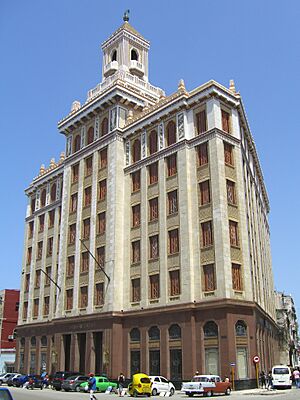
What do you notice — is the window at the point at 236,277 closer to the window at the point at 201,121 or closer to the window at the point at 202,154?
the window at the point at 202,154

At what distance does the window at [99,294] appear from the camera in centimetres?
4791

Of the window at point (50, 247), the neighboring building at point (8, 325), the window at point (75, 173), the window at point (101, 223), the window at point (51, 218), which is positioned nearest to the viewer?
the window at point (101, 223)

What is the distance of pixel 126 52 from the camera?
61.9m

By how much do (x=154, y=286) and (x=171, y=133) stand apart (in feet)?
52.5

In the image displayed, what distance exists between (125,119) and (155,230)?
15954mm

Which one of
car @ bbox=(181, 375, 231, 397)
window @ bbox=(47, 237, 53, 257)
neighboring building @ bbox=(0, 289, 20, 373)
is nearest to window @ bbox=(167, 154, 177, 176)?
car @ bbox=(181, 375, 231, 397)

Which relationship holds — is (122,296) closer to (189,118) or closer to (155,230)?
(155,230)

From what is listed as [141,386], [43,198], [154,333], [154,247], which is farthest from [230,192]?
[43,198]

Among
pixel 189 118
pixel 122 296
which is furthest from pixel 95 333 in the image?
pixel 189 118

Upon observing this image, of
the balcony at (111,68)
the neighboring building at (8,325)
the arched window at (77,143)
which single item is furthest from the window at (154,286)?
the neighboring building at (8,325)

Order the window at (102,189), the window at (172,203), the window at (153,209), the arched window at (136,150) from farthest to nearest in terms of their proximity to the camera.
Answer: the window at (102,189) < the arched window at (136,150) < the window at (153,209) < the window at (172,203)

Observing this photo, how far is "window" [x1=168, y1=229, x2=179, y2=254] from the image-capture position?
43.0 meters

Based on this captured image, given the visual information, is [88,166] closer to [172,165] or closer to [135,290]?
[172,165]

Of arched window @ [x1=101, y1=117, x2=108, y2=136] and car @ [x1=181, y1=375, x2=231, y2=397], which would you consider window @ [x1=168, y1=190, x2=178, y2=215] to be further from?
car @ [x1=181, y1=375, x2=231, y2=397]
